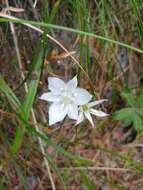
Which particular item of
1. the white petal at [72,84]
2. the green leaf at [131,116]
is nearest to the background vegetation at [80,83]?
the green leaf at [131,116]

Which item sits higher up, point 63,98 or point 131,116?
point 63,98

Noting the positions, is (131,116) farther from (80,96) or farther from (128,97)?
(80,96)

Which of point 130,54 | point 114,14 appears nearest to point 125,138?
point 130,54

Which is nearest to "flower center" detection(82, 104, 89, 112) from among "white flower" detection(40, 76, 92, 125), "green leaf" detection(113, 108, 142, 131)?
"white flower" detection(40, 76, 92, 125)

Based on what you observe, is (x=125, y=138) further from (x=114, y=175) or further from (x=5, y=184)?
(x=5, y=184)

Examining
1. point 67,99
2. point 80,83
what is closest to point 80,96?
point 67,99

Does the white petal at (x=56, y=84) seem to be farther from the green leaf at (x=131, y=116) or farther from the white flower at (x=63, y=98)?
the green leaf at (x=131, y=116)

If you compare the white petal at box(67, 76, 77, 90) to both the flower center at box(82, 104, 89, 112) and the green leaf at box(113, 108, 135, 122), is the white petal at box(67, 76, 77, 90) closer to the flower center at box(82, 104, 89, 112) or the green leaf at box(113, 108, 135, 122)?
the flower center at box(82, 104, 89, 112)

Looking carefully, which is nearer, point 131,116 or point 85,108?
point 85,108
